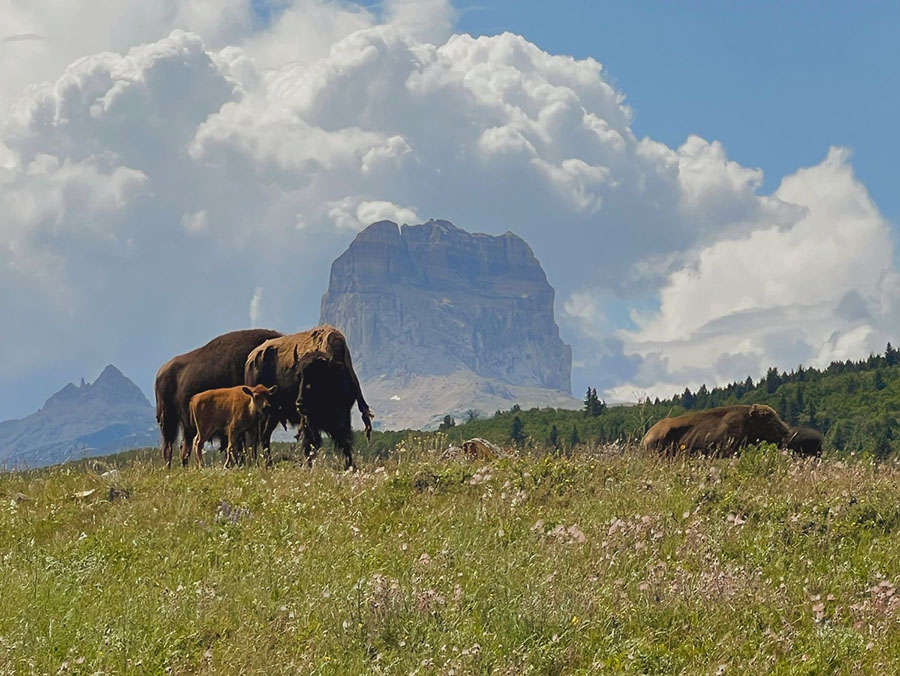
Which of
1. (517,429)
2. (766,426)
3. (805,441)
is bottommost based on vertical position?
(805,441)

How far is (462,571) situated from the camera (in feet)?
28.5

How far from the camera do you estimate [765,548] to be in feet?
32.1

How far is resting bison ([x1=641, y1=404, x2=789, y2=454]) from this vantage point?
23250 millimetres

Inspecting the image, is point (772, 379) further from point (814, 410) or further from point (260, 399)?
point (260, 399)

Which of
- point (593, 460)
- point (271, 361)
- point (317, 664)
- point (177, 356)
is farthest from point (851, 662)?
point (177, 356)

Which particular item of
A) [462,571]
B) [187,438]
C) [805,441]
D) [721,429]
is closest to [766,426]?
[721,429]

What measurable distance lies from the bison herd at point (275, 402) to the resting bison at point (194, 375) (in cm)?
2

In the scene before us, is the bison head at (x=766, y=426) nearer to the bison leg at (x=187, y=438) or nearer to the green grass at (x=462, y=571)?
the green grass at (x=462, y=571)

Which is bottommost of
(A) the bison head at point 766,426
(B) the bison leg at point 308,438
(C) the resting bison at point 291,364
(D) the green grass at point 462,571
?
(D) the green grass at point 462,571

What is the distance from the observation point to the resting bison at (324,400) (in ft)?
63.6

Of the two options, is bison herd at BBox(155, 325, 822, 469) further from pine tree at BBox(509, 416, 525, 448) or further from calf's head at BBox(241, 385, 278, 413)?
pine tree at BBox(509, 416, 525, 448)

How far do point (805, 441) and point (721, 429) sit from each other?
91.5 inches

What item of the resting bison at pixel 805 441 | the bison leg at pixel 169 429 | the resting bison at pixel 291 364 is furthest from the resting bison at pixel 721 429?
the bison leg at pixel 169 429

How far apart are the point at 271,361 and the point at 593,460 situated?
8879 mm
